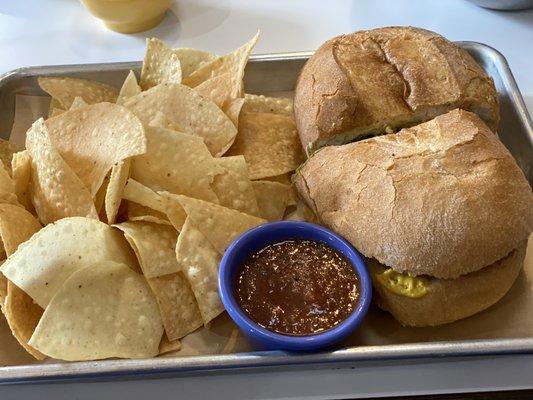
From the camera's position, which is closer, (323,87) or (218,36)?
(323,87)

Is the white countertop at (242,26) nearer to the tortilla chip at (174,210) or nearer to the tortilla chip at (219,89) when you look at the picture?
the tortilla chip at (219,89)

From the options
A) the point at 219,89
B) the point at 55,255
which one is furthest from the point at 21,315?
the point at 219,89

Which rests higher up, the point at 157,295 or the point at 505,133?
the point at 505,133

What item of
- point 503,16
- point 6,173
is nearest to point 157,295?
point 6,173

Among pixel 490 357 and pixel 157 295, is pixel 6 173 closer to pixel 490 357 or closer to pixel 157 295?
pixel 157 295

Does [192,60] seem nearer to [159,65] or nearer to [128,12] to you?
[159,65]

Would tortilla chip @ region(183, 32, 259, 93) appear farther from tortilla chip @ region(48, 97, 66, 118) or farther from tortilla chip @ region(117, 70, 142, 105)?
tortilla chip @ region(48, 97, 66, 118)
